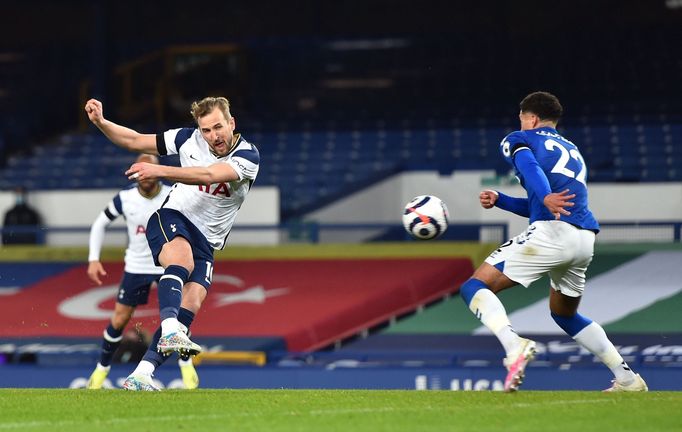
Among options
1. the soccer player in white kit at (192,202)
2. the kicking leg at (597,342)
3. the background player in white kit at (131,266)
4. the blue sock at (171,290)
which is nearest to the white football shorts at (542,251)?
the kicking leg at (597,342)

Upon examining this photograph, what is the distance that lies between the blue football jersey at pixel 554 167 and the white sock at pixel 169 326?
91.5 inches

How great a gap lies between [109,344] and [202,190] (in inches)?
144

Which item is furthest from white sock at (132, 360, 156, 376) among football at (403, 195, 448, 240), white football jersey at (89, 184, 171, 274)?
white football jersey at (89, 184, 171, 274)

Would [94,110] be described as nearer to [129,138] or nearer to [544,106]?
[129,138]

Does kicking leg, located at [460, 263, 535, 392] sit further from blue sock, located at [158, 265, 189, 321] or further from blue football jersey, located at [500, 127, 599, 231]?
A: blue sock, located at [158, 265, 189, 321]

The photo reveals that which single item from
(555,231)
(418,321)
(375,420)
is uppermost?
(555,231)

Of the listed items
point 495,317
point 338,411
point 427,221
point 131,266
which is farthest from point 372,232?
point 338,411

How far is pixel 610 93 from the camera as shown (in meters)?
23.4

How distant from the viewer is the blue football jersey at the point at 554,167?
8422 mm

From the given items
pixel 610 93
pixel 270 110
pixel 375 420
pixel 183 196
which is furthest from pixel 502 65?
pixel 375 420

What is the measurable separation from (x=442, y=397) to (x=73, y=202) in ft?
40.0

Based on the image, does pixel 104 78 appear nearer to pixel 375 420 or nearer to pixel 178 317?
pixel 178 317

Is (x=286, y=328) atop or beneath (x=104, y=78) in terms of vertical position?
beneath

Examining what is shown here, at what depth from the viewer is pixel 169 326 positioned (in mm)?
8234
